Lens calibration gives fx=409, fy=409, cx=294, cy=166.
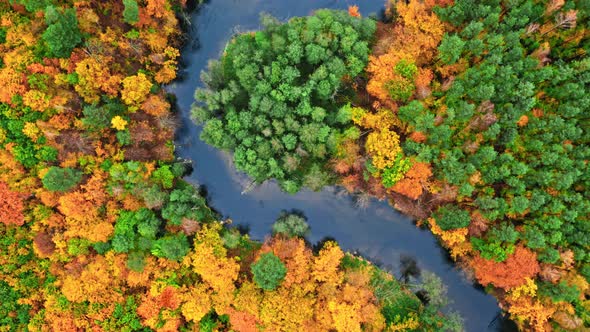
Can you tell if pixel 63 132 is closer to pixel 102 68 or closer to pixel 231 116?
pixel 102 68

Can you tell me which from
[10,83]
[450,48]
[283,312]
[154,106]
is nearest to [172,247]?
[283,312]

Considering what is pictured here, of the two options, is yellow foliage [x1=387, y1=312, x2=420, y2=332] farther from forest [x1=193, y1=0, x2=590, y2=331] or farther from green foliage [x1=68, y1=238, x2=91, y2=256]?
green foliage [x1=68, y1=238, x2=91, y2=256]

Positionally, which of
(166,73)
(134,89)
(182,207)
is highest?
(166,73)

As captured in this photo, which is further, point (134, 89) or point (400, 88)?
point (134, 89)

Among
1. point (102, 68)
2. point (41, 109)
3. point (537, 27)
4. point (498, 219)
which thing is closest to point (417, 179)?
point (498, 219)

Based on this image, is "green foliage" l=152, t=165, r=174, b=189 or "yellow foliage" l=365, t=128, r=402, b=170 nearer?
"yellow foliage" l=365, t=128, r=402, b=170

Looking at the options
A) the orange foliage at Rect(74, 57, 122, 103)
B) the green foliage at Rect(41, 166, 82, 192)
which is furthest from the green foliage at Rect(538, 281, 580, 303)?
the orange foliage at Rect(74, 57, 122, 103)

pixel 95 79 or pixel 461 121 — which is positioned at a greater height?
pixel 95 79

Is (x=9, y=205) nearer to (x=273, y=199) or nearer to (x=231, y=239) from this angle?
(x=231, y=239)
